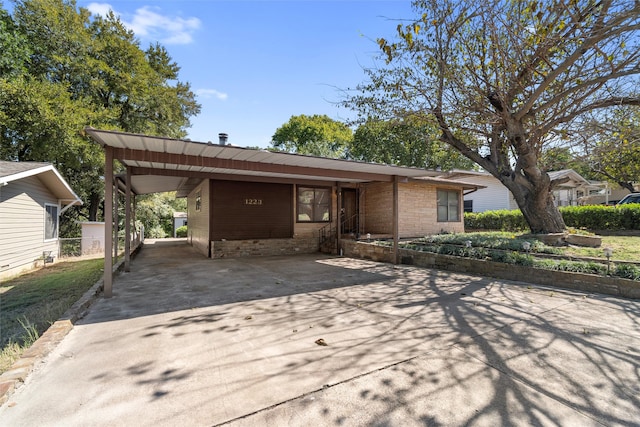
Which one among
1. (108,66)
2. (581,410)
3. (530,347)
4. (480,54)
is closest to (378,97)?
(480,54)

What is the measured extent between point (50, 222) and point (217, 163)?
9911 millimetres

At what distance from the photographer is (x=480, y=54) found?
314 inches

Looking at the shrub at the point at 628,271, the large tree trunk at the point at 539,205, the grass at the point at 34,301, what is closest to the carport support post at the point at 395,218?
the large tree trunk at the point at 539,205

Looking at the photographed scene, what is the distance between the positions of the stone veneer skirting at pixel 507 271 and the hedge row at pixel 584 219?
9.70m

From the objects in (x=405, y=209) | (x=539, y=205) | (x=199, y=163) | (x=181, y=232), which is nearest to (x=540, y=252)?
(x=539, y=205)

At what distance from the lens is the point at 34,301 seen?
603 cm

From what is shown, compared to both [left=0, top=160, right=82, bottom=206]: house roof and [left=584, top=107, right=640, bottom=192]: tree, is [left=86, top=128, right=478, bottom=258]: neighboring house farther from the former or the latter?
[left=584, top=107, right=640, bottom=192]: tree

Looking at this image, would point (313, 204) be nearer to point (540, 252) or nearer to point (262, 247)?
point (262, 247)

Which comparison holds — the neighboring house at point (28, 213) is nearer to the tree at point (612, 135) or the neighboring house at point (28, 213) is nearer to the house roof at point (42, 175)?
the house roof at point (42, 175)

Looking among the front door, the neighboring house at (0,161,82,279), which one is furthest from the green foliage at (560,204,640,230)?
Result: the neighboring house at (0,161,82,279)

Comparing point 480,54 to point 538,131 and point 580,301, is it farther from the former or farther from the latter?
point 580,301

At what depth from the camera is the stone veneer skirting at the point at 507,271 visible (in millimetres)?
5266

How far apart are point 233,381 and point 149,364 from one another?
3.03 ft

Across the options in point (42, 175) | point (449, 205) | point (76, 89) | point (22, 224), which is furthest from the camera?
point (76, 89)
